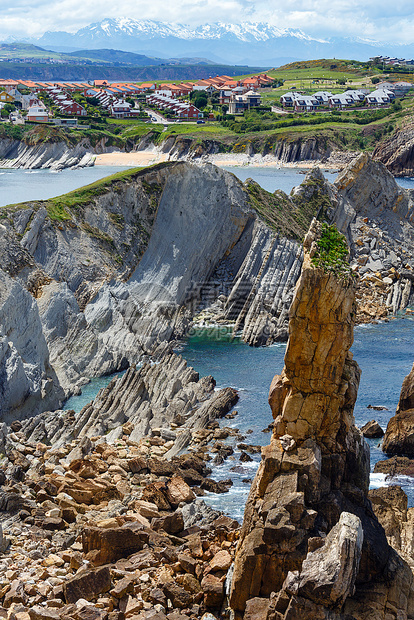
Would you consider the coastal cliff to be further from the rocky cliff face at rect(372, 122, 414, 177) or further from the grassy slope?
the grassy slope

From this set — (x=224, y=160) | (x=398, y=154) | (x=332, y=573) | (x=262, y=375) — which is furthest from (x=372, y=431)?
(x=224, y=160)

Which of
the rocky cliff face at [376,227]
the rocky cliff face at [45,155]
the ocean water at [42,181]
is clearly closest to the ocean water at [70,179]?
the ocean water at [42,181]

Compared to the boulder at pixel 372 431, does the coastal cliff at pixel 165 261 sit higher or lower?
higher

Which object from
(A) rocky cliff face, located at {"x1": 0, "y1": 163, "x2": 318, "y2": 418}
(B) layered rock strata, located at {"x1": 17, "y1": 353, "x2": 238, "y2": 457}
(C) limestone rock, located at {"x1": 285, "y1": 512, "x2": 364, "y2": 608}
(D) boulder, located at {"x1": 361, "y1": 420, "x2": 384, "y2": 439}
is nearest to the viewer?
(C) limestone rock, located at {"x1": 285, "y1": 512, "x2": 364, "y2": 608}

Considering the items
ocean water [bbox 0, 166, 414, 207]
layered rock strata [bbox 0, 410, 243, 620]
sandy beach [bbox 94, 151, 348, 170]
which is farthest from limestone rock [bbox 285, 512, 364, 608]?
sandy beach [bbox 94, 151, 348, 170]

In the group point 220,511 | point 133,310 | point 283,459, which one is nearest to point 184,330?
point 133,310

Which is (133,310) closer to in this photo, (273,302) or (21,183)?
(273,302)

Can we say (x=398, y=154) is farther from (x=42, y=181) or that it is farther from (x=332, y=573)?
(x=332, y=573)

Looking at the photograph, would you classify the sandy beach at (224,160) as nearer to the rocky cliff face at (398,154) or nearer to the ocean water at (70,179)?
the ocean water at (70,179)
